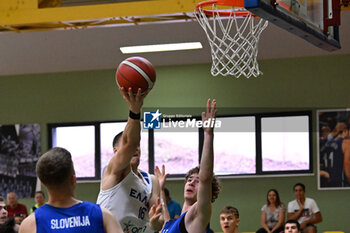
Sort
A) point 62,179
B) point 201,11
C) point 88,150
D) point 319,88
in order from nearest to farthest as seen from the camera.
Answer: point 62,179
point 201,11
point 319,88
point 88,150

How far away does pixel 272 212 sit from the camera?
35.8ft

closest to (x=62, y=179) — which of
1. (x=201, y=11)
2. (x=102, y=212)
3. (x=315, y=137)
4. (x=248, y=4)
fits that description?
(x=102, y=212)

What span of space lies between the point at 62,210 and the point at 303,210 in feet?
27.8

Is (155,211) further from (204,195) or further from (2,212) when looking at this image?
(2,212)

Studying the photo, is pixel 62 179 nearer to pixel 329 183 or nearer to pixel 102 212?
pixel 102 212

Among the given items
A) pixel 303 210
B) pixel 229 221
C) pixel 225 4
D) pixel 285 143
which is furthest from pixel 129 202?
pixel 285 143

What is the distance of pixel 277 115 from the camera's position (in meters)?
12.0

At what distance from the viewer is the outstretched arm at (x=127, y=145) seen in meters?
4.11

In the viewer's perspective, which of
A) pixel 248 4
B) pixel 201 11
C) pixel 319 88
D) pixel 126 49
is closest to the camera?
pixel 248 4

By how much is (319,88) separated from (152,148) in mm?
3223

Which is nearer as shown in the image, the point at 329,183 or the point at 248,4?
the point at 248,4

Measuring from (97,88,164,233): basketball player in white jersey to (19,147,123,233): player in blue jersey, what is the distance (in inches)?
46.2

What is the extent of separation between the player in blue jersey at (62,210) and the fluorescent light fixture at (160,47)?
7946 mm

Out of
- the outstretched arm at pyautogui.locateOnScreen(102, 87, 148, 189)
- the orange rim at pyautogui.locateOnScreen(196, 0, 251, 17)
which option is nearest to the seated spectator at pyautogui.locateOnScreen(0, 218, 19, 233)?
the outstretched arm at pyautogui.locateOnScreen(102, 87, 148, 189)
